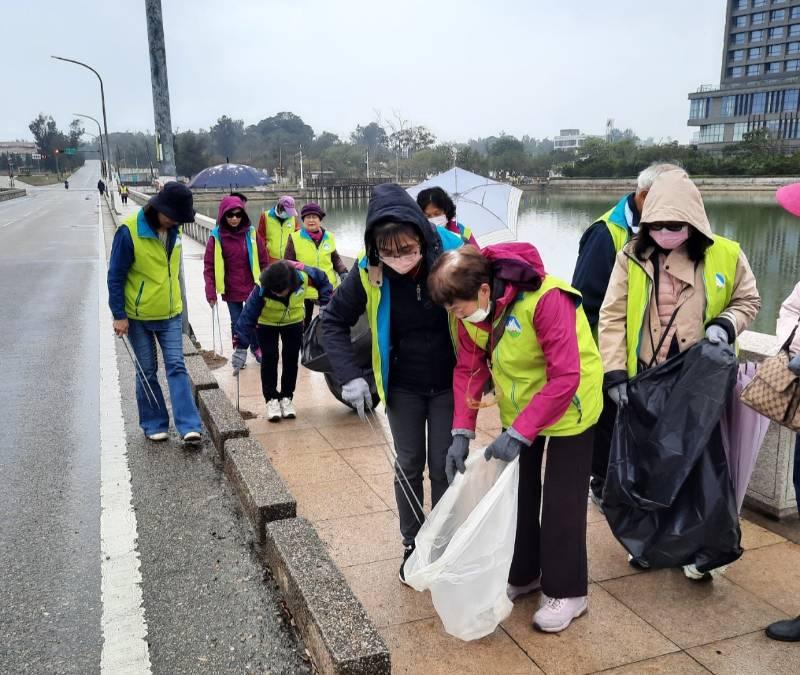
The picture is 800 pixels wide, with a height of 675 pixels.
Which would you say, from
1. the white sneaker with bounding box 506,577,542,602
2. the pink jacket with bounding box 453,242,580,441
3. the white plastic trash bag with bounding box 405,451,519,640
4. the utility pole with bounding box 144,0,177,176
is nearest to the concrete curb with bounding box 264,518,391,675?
the white plastic trash bag with bounding box 405,451,519,640

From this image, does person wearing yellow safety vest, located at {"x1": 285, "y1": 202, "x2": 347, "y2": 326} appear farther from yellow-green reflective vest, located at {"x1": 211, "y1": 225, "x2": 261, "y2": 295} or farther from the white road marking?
the white road marking

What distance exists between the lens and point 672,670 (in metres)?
2.60

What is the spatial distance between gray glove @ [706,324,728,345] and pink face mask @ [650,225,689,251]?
365 millimetres

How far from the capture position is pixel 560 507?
2.79m

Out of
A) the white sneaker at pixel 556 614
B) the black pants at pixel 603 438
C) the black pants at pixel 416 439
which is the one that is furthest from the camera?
the black pants at pixel 603 438

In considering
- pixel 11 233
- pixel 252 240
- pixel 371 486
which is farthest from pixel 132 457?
pixel 11 233

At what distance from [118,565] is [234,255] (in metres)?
3.71

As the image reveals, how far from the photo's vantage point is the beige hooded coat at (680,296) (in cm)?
290

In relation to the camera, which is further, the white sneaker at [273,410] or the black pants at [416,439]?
the white sneaker at [273,410]

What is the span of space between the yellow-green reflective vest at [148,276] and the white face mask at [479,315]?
9.57ft

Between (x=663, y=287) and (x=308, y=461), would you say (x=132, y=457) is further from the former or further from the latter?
(x=663, y=287)

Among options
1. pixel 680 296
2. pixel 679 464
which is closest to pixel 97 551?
pixel 679 464

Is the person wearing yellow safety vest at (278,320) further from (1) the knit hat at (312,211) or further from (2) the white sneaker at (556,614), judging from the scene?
(2) the white sneaker at (556,614)

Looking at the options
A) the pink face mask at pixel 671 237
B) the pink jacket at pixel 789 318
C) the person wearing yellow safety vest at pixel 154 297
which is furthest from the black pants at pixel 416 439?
the person wearing yellow safety vest at pixel 154 297
